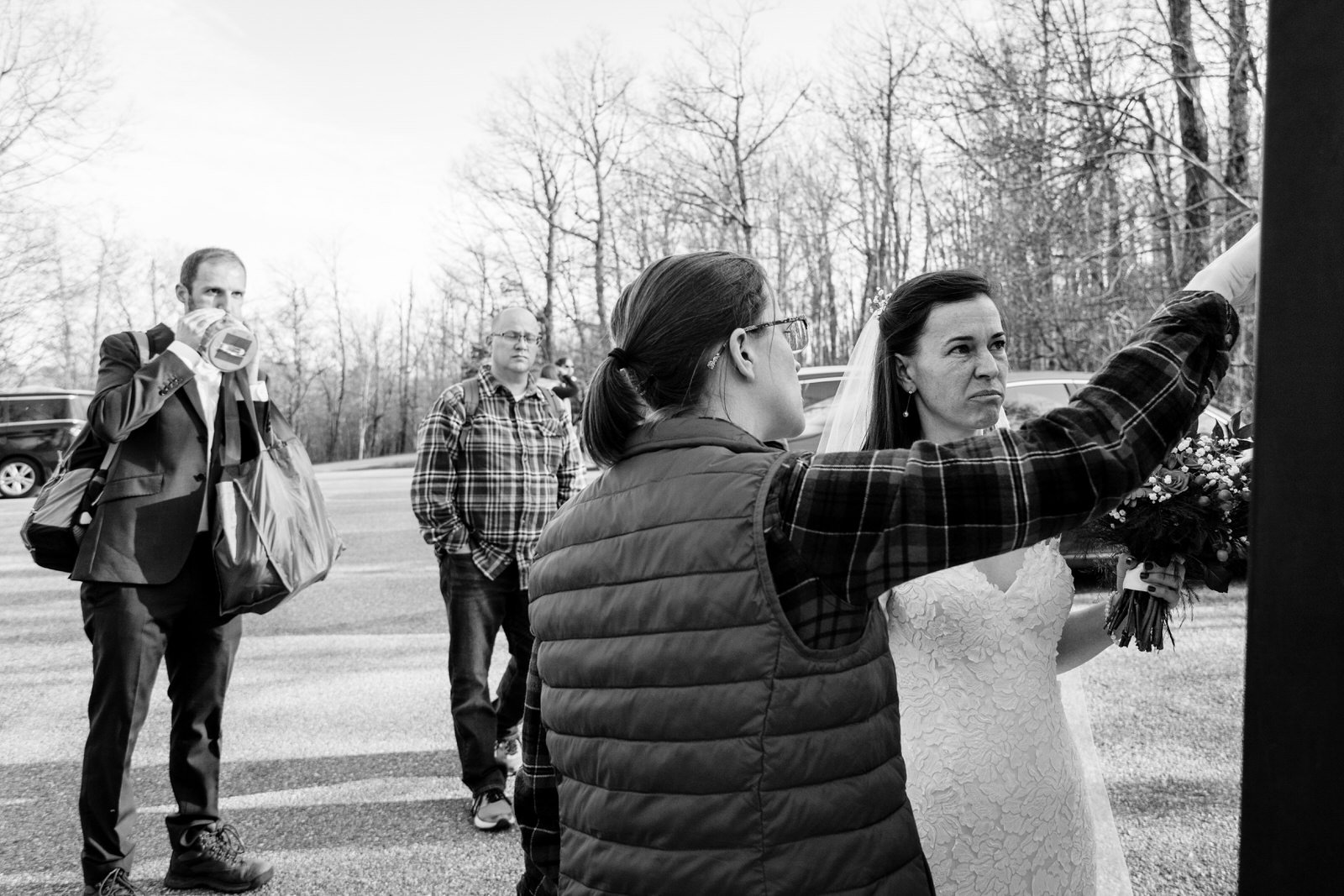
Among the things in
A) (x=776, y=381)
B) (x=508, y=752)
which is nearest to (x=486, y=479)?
(x=508, y=752)

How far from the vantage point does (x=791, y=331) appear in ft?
5.61

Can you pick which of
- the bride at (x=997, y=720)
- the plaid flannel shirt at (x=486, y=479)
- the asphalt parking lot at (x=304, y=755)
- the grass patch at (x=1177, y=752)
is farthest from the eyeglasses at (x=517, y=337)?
the grass patch at (x=1177, y=752)

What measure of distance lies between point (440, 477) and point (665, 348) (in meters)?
3.34

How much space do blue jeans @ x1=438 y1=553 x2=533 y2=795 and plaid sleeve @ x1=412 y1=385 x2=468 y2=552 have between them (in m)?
0.12

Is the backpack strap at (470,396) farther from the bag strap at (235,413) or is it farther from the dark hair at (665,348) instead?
the dark hair at (665,348)

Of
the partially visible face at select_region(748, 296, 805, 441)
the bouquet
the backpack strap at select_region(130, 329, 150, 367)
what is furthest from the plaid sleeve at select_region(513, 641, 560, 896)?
the backpack strap at select_region(130, 329, 150, 367)

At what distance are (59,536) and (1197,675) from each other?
242 inches

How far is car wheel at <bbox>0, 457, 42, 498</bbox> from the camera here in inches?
822

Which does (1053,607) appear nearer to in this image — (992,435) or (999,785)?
(999,785)

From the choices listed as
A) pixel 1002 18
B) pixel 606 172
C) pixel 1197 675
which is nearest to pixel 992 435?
pixel 1197 675

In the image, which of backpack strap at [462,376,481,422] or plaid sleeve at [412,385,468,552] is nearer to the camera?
plaid sleeve at [412,385,468,552]

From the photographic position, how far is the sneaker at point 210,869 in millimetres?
3646

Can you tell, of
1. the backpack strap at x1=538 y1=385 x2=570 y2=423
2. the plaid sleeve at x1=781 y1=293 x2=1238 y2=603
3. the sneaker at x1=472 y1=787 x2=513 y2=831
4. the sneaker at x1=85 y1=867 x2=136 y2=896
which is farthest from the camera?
the backpack strap at x1=538 y1=385 x2=570 y2=423

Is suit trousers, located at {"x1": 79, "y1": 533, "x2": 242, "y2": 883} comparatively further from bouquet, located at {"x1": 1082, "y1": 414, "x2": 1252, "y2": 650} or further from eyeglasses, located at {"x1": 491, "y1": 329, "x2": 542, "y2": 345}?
bouquet, located at {"x1": 1082, "y1": 414, "x2": 1252, "y2": 650}
